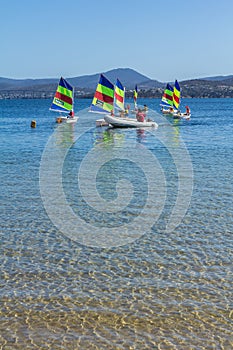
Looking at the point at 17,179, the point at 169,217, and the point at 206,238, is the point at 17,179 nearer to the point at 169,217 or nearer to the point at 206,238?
the point at 169,217

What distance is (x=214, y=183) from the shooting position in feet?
62.4

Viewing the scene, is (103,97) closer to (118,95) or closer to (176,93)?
(118,95)

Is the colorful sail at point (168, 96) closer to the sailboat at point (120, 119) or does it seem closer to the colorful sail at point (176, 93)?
the colorful sail at point (176, 93)

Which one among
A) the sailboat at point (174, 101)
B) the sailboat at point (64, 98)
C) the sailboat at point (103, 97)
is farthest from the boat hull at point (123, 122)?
the sailboat at point (174, 101)

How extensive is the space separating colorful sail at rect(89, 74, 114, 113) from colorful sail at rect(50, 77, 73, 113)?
639 centimetres

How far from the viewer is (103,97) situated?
46250 mm

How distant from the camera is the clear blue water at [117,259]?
7.99 m

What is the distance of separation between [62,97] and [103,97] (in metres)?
7.61

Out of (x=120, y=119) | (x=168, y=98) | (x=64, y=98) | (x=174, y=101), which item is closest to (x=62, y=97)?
(x=64, y=98)

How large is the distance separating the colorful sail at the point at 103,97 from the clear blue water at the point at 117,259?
79.3 ft

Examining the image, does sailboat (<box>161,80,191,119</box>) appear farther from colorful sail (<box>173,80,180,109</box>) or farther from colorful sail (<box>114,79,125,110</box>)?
colorful sail (<box>114,79,125,110</box>)

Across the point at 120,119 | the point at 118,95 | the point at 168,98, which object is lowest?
the point at 120,119

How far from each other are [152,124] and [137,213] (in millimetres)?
34249

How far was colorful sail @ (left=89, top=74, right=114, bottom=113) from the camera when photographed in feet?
150
